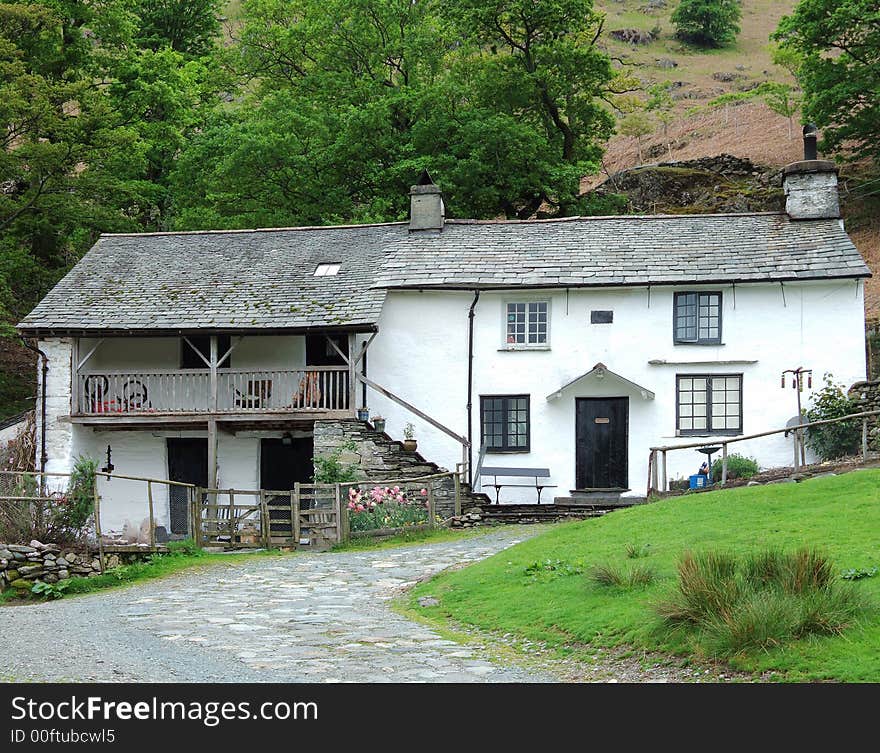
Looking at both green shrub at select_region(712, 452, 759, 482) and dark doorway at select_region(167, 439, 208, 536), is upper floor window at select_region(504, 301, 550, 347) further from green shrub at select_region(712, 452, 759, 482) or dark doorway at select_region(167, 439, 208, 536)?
dark doorway at select_region(167, 439, 208, 536)

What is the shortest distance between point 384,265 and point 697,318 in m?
7.95

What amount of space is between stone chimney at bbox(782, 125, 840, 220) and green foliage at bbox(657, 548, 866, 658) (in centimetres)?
2140

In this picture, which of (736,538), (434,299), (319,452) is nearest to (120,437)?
(319,452)

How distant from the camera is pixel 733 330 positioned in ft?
91.0

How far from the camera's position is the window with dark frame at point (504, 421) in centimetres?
2823

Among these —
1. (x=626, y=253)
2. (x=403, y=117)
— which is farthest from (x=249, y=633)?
(x=403, y=117)

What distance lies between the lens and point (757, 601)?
961 centimetres

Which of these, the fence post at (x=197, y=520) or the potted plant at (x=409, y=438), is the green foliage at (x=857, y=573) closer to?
the fence post at (x=197, y=520)

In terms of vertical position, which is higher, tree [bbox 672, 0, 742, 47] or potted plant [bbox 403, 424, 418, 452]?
tree [bbox 672, 0, 742, 47]

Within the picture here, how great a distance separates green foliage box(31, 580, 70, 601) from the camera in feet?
57.1

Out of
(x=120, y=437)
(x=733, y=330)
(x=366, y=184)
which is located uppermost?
(x=366, y=184)

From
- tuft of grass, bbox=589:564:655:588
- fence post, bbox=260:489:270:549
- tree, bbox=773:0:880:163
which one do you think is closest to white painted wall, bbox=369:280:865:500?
fence post, bbox=260:489:270:549
